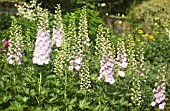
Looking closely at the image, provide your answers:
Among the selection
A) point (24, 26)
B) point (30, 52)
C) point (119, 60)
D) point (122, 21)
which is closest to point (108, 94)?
point (119, 60)

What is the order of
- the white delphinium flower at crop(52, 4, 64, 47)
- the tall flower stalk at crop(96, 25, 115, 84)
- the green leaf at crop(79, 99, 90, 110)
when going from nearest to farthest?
the green leaf at crop(79, 99, 90, 110) < the tall flower stalk at crop(96, 25, 115, 84) < the white delphinium flower at crop(52, 4, 64, 47)

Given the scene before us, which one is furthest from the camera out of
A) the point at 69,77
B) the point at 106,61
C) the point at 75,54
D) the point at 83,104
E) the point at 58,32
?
the point at 58,32

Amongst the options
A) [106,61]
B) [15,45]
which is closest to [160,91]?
[106,61]

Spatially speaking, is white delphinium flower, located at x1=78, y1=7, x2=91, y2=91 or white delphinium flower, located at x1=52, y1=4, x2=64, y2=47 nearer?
white delphinium flower, located at x1=78, y1=7, x2=91, y2=91

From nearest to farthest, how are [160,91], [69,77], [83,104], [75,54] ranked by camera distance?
[83,104] < [75,54] < [160,91] < [69,77]

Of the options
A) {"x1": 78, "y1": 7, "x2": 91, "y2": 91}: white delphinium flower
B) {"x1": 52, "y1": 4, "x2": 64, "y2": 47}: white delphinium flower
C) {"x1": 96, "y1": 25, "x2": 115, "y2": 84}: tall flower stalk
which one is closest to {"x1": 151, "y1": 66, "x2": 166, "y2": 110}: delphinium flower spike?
{"x1": 96, "y1": 25, "x2": 115, "y2": 84}: tall flower stalk

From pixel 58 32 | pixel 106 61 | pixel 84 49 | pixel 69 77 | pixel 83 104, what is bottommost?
pixel 83 104

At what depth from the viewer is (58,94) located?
4895mm

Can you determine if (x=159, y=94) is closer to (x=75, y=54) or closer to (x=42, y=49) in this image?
(x=75, y=54)

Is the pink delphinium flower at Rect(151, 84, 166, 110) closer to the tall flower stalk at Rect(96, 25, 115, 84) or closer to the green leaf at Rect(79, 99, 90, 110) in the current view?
the tall flower stalk at Rect(96, 25, 115, 84)

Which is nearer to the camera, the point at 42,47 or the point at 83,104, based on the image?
the point at 83,104

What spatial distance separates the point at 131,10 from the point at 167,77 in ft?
26.2

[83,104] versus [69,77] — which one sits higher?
[69,77]

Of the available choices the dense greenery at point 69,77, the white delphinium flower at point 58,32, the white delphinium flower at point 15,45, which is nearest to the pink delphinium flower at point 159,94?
the dense greenery at point 69,77
